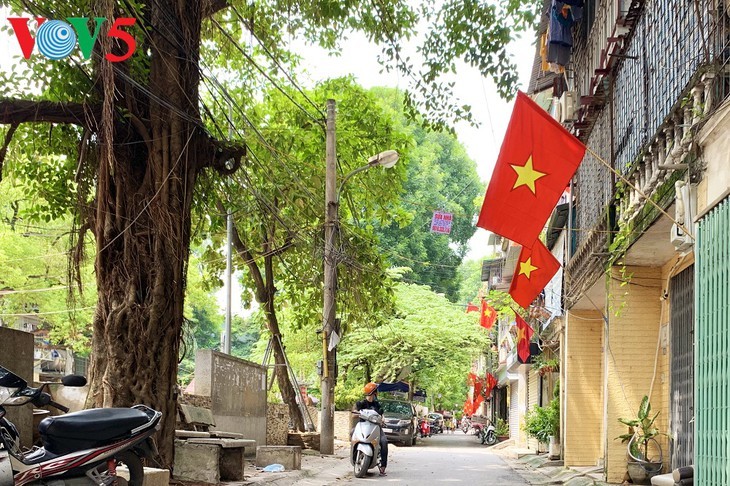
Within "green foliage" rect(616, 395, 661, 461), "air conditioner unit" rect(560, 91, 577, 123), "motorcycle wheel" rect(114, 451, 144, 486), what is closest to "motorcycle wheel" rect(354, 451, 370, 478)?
"green foliage" rect(616, 395, 661, 461)

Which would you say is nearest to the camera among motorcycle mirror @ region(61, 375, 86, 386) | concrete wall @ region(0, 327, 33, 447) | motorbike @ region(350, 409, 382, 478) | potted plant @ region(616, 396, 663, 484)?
motorcycle mirror @ region(61, 375, 86, 386)

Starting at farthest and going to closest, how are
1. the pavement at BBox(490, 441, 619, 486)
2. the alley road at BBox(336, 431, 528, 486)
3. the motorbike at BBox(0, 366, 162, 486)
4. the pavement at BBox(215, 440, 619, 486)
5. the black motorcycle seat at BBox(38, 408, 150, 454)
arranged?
the alley road at BBox(336, 431, 528, 486)
the pavement at BBox(490, 441, 619, 486)
the pavement at BBox(215, 440, 619, 486)
the black motorcycle seat at BBox(38, 408, 150, 454)
the motorbike at BBox(0, 366, 162, 486)

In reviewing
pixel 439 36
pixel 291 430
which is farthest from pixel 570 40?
pixel 291 430

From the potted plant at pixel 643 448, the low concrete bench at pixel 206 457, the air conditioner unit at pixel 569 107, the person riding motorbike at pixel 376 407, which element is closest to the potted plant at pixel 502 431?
the person riding motorbike at pixel 376 407

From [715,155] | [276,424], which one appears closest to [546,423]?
[276,424]

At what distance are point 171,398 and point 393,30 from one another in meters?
6.39

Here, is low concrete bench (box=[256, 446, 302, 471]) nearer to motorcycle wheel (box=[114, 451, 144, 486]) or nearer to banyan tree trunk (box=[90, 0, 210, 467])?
banyan tree trunk (box=[90, 0, 210, 467])

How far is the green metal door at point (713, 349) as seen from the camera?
6148 millimetres

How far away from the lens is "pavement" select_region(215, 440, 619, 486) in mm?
13383

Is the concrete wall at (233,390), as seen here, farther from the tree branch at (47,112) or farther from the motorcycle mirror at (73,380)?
the motorcycle mirror at (73,380)

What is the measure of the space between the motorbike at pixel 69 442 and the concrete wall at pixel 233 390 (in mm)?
8481

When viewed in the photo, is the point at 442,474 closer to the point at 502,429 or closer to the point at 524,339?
the point at 524,339

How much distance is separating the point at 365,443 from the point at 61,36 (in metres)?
9.27

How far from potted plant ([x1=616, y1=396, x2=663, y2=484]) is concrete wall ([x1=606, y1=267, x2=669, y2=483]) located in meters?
0.38
